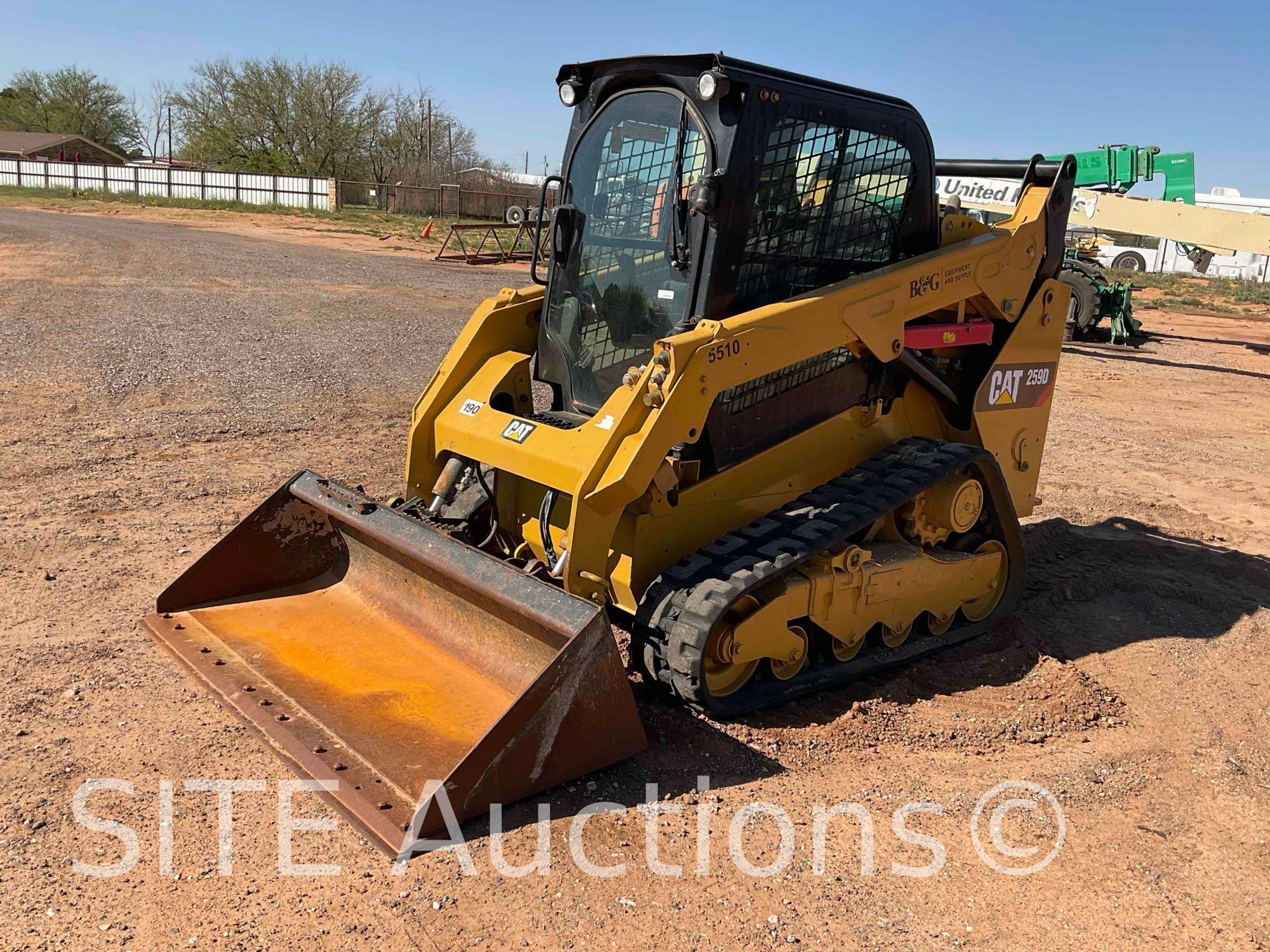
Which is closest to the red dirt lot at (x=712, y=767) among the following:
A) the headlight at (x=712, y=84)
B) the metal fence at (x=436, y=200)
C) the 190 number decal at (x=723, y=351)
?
the 190 number decal at (x=723, y=351)

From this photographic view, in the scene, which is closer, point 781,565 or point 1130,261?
point 781,565

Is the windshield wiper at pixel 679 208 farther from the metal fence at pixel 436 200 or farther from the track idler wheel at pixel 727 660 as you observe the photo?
the metal fence at pixel 436 200

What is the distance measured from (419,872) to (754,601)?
64.6 inches

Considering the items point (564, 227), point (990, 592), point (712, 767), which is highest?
Answer: point (564, 227)

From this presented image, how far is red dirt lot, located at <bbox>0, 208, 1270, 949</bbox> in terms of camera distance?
2.99 meters

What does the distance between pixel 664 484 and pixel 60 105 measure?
77153 mm

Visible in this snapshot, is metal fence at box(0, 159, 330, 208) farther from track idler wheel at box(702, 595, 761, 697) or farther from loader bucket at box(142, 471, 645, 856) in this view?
track idler wheel at box(702, 595, 761, 697)

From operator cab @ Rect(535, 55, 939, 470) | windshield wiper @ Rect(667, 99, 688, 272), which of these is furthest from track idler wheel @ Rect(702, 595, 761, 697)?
windshield wiper @ Rect(667, 99, 688, 272)

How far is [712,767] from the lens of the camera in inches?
150

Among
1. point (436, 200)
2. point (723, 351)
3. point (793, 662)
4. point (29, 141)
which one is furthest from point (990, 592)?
point (29, 141)

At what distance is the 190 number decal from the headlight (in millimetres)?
931

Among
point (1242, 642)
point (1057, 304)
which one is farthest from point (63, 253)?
point (1242, 642)

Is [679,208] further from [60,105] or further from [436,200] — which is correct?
[60,105]

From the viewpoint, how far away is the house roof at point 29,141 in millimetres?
55125
